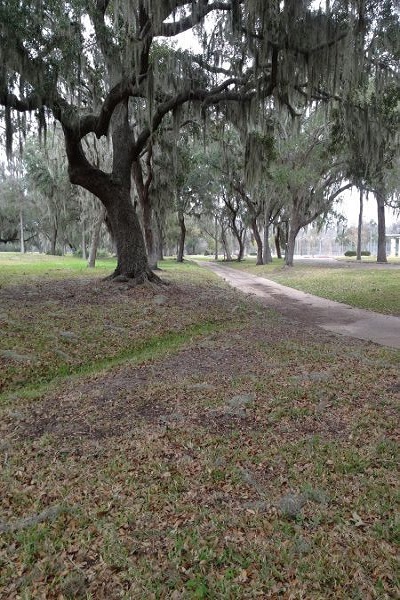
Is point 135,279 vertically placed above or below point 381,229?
below

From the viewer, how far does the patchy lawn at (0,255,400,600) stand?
2414 mm

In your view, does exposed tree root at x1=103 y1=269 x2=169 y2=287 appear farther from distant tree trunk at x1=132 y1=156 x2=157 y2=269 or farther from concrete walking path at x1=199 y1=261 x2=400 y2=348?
distant tree trunk at x1=132 y1=156 x2=157 y2=269

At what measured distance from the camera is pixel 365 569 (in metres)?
2.38

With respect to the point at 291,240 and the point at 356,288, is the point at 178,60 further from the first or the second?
the point at 291,240

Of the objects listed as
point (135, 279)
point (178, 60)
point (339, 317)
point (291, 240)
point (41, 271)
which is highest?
point (178, 60)

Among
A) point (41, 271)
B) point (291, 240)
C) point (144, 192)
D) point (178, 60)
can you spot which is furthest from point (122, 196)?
point (291, 240)

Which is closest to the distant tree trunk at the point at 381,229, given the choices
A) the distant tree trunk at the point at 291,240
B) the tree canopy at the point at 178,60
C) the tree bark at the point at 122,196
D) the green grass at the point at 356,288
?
the distant tree trunk at the point at 291,240

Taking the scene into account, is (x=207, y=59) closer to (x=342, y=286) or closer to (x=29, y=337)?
(x=29, y=337)

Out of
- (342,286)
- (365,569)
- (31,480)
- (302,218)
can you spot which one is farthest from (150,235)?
(365,569)

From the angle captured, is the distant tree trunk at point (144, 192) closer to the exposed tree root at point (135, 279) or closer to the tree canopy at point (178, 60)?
the tree canopy at point (178, 60)

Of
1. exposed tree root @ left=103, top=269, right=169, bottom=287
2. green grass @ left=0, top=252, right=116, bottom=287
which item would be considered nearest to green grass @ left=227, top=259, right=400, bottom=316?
exposed tree root @ left=103, top=269, right=169, bottom=287

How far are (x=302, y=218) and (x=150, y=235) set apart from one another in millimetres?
13336

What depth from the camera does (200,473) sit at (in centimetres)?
341

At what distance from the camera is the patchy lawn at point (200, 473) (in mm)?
2414
